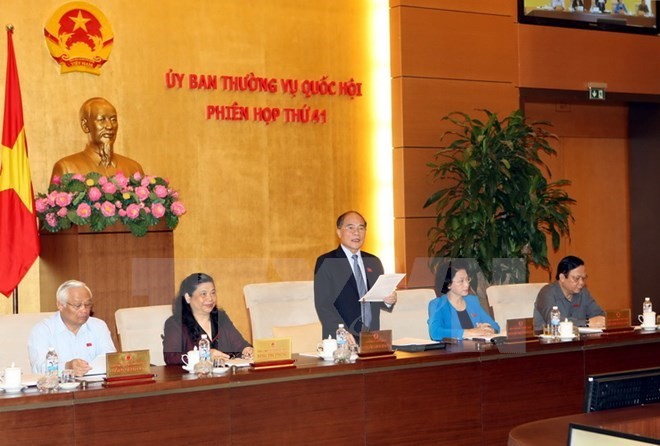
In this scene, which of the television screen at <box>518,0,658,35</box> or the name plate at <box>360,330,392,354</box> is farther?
the television screen at <box>518,0,658,35</box>

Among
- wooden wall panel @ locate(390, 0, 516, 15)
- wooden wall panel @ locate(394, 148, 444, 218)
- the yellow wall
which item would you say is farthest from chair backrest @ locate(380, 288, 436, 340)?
wooden wall panel @ locate(390, 0, 516, 15)

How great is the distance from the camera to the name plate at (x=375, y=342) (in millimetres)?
4824

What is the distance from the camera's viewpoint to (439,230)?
8398 millimetres

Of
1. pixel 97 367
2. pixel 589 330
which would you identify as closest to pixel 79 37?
pixel 97 367

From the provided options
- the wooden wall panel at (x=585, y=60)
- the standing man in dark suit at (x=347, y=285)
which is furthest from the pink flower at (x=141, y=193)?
the wooden wall panel at (x=585, y=60)

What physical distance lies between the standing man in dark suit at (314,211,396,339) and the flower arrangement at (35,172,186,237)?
1350mm

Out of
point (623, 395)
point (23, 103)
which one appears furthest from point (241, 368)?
point (23, 103)

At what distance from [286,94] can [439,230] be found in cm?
170

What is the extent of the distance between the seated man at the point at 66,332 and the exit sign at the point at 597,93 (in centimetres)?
629

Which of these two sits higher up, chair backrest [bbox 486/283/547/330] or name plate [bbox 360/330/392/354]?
chair backrest [bbox 486/283/547/330]

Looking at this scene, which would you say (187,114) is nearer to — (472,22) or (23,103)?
(23,103)

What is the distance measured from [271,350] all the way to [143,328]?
86 centimetres

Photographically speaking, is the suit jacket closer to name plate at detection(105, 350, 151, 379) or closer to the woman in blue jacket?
the woman in blue jacket

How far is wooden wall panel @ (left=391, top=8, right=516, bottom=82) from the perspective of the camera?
8711 millimetres
